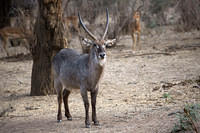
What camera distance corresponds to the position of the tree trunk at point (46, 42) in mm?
9055

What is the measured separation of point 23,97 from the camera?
9273 mm

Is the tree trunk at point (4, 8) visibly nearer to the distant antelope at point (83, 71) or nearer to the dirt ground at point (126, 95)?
the dirt ground at point (126, 95)

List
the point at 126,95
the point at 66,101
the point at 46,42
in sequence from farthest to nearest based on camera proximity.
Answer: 1. the point at 46,42
2. the point at 126,95
3. the point at 66,101

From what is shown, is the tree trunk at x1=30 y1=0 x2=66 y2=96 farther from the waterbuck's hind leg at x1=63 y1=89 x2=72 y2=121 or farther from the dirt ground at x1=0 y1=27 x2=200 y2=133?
the waterbuck's hind leg at x1=63 y1=89 x2=72 y2=121

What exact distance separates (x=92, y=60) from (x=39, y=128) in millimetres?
1492

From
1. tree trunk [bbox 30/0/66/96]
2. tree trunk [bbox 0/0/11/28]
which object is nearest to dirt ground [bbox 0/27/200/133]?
tree trunk [bbox 30/0/66/96]

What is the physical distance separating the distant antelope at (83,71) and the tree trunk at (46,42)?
1.80 m

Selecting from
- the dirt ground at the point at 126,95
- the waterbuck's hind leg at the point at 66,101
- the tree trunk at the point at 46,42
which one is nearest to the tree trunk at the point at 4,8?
the dirt ground at the point at 126,95

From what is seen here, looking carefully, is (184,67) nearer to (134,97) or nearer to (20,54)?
(134,97)

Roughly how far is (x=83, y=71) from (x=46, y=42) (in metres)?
2.91

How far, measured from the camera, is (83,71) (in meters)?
6.49

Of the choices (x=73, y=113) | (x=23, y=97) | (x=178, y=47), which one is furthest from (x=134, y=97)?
(x=178, y=47)

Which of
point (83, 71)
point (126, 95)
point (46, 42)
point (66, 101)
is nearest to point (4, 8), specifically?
point (46, 42)

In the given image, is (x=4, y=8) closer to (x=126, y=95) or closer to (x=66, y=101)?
(x=126, y=95)
